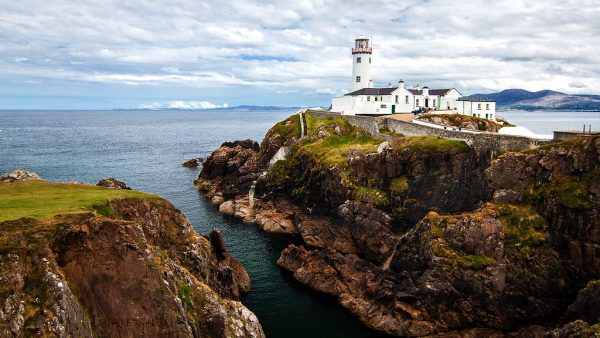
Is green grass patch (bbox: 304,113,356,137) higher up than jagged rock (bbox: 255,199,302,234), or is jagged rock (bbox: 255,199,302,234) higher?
green grass patch (bbox: 304,113,356,137)

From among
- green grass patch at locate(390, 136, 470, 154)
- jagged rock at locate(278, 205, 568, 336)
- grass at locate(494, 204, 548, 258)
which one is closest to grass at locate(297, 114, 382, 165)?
→ green grass patch at locate(390, 136, 470, 154)

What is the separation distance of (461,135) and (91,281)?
40836mm

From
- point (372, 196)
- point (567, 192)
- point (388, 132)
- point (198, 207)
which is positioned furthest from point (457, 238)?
point (198, 207)

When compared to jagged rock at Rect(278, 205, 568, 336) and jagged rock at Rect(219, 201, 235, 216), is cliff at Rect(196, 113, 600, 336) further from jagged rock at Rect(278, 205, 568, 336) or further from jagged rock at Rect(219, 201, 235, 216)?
jagged rock at Rect(219, 201, 235, 216)

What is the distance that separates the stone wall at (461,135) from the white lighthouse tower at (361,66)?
67.9 feet

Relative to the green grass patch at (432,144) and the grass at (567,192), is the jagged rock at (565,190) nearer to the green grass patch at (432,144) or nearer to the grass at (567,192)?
the grass at (567,192)

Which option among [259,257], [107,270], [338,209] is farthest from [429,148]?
[107,270]

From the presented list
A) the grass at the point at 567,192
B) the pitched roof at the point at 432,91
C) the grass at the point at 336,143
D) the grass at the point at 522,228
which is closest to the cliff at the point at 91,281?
the grass at the point at 522,228

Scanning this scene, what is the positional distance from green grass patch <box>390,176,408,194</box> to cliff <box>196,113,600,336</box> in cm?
12

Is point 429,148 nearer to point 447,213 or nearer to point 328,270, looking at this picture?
point 447,213

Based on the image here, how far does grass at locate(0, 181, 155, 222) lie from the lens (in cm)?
2749

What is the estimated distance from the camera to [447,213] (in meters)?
49.5

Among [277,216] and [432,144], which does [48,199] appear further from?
[432,144]

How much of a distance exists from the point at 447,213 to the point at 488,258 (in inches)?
484
